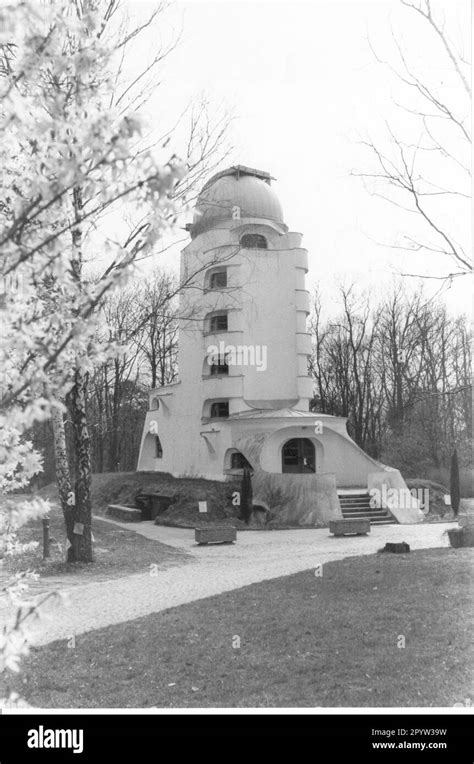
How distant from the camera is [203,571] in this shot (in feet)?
45.6

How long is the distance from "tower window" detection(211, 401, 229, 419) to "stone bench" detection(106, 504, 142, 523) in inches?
228

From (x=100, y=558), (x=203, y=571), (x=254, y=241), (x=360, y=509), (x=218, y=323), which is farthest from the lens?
(x=254, y=241)

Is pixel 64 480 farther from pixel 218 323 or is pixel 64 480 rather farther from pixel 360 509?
pixel 218 323

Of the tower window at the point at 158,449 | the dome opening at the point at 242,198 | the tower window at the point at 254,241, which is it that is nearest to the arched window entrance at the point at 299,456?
the tower window at the point at 158,449

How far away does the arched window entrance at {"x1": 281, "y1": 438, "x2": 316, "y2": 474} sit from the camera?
27.2 m

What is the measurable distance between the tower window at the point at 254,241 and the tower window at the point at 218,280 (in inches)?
76.7

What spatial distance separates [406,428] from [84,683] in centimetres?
2987

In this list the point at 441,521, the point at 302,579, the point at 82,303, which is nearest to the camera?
the point at 82,303

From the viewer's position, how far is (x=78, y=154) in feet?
10.5

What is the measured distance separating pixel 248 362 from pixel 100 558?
15.1 meters

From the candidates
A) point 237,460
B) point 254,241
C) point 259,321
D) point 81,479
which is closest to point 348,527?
point 81,479
